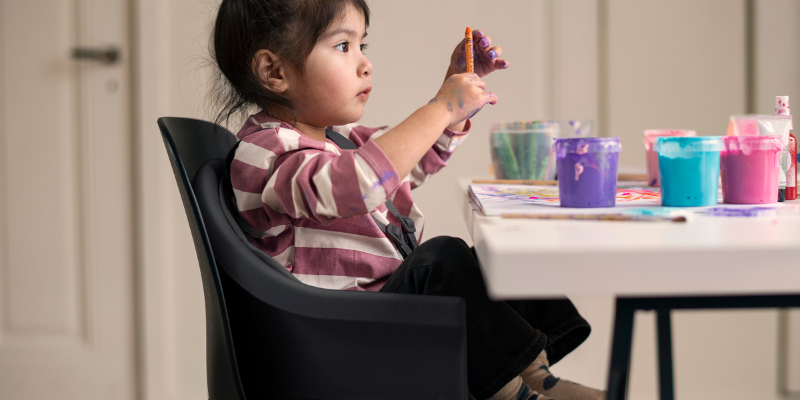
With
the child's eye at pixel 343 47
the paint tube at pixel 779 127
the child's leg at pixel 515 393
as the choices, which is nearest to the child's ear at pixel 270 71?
the child's eye at pixel 343 47

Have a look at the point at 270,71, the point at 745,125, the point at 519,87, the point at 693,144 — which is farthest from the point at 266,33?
the point at 519,87

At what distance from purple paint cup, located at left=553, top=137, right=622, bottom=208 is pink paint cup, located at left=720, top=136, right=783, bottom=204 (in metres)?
0.15

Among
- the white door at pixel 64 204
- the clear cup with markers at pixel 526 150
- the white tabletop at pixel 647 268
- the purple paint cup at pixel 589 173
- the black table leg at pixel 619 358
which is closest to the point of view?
the white tabletop at pixel 647 268

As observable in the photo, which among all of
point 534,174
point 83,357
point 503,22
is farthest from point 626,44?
point 83,357

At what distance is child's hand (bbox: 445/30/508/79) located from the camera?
1.11 meters

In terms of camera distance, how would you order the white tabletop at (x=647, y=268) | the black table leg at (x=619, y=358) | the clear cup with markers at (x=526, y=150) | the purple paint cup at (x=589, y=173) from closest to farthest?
the white tabletop at (x=647, y=268), the black table leg at (x=619, y=358), the purple paint cup at (x=589, y=173), the clear cup with markers at (x=526, y=150)

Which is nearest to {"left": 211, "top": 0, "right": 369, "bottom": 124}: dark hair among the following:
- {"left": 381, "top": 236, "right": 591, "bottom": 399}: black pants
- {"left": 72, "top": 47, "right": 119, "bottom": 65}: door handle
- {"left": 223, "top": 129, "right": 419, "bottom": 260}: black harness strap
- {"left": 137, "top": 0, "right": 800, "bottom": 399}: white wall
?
{"left": 223, "top": 129, "right": 419, "bottom": 260}: black harness strap

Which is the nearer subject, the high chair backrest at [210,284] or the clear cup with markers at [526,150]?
the high chair backrest at [210,284]

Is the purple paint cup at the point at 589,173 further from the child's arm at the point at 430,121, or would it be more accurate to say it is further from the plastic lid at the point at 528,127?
the plastic lid at the point at 528,127

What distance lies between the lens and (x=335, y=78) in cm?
100

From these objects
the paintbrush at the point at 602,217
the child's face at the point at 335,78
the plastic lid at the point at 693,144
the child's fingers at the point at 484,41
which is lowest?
the paintbrush at the point at 602,217

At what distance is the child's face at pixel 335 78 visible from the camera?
99 cm

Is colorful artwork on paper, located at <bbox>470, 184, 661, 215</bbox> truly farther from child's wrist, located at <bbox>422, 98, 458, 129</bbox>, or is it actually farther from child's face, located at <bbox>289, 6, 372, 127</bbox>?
child's face, located at <bbox>289, 6, 372, 127</bbox>

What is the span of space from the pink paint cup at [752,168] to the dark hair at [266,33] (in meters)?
0.63
